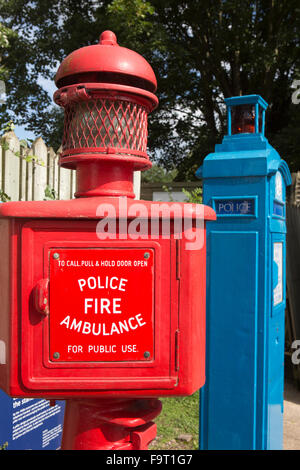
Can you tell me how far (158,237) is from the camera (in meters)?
1.31

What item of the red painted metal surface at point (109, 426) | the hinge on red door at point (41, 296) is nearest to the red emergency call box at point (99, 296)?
the hinge on red door at point (41, 296)

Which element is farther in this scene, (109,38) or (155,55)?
(155,55)

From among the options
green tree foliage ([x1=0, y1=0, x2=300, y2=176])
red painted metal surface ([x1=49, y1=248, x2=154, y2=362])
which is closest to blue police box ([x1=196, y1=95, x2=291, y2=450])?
red painted metal surface ([x1=49, y1=248, x2=154, y2=362])

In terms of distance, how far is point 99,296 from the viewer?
1.28m

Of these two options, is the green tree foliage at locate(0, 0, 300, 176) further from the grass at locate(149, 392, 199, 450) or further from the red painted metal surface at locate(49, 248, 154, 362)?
the red painted metal surface at locate(49, 248, 154, 362)

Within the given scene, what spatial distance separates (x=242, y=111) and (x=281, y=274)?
1034mm

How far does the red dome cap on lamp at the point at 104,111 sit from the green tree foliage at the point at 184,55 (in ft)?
25.3

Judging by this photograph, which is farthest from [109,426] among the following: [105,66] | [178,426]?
[178,426]

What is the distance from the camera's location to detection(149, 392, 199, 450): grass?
344 centimetres

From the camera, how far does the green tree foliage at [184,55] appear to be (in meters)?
9.48

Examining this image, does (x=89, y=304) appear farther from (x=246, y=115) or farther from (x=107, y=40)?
(x=246, y=115)

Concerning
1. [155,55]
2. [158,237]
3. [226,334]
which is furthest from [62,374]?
[155,55]

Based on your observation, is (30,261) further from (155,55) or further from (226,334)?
(155,55)

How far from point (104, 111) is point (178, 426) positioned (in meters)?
3.10
